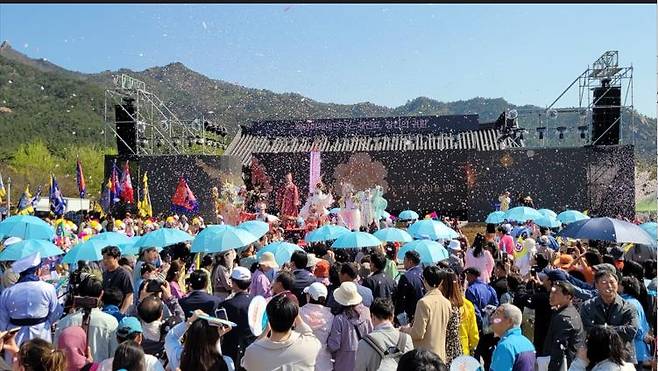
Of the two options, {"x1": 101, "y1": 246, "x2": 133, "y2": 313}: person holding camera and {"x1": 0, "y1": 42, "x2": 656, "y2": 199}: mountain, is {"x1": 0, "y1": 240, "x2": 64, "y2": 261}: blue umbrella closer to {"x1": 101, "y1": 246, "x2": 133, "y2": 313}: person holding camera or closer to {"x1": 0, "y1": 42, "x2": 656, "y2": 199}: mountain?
{"x1": 101, "y1": 246, "x2": 133, "y2": 313}: person holding camera

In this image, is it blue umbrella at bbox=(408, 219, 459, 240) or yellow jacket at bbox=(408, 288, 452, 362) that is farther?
blue umbrella at bbox=(408, 219, 459, 240)

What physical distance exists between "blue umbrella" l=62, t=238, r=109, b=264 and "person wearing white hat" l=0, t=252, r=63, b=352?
7.71 feet

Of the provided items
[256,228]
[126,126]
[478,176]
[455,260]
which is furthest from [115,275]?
[478,176]

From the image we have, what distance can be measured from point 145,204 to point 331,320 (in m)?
17.5

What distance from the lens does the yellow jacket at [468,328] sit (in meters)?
4.73

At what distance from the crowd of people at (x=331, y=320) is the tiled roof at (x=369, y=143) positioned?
62.4 feet

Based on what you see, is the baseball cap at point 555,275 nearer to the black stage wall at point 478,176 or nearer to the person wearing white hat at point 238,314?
the person wearing white hat at point 238,314

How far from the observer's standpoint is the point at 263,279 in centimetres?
570

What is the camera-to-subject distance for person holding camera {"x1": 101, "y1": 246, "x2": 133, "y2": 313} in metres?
5.81

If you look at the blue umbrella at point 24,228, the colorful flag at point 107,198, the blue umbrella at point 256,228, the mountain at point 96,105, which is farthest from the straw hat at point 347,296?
the mountain at point 96,105

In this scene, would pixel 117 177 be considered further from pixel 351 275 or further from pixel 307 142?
pixel 351 275

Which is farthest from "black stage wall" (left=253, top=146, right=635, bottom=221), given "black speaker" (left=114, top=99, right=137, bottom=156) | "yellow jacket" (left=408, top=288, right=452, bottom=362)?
"yellow jacket" (left=408, top=288, right=452, bottom=362)

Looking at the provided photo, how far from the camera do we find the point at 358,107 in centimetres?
7281

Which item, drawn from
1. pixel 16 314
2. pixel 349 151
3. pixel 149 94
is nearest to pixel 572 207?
pixel 349 151
